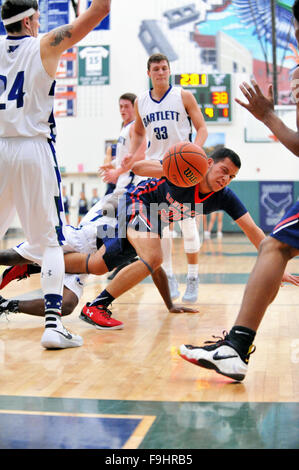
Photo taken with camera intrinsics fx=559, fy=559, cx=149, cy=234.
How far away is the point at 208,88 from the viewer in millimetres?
18000

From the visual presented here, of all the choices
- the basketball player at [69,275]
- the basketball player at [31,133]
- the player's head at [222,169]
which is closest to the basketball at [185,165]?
the player's head at [222,169]

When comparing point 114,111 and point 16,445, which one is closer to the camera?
point 16,445

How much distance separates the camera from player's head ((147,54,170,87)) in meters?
5.53

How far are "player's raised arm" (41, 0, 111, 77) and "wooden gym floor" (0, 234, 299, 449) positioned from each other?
171 centimetres

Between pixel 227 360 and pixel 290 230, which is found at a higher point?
pixel 290 230

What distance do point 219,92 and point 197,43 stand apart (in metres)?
2.29

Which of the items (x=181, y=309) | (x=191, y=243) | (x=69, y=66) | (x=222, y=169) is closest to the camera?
(x=222, y=169)

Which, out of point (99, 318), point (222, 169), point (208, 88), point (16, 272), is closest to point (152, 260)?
point (99, 318)

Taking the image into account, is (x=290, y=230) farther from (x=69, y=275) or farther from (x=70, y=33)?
(x=69, y=275)

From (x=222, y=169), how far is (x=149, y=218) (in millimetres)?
721

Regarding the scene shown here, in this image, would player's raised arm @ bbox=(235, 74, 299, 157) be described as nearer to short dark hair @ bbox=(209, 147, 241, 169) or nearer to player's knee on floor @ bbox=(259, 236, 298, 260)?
player's knee on floor @ bbox=(259, 236, 298, 260)
